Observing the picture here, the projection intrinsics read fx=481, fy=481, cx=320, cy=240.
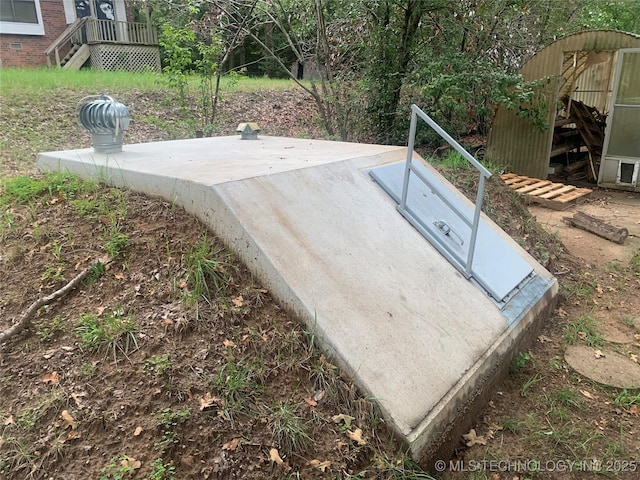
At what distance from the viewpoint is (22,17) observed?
15.5 meters

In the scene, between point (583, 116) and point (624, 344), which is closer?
point (624, 344)

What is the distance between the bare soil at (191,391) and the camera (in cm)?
213

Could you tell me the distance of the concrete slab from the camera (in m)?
2.61

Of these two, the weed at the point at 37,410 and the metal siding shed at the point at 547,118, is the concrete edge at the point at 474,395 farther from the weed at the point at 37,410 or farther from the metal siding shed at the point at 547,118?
the metal siding shed at the point at 547,118

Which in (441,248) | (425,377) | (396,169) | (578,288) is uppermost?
(396,169)

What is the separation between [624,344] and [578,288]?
3.07 ft

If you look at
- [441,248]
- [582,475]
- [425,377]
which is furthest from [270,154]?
[582,475]

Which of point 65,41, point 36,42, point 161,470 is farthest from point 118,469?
point 65,41

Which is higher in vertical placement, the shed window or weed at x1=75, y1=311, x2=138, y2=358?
the shed window

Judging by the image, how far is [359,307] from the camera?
2.84 meters

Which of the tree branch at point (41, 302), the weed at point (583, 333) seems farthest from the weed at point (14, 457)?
the weed at point (583, 333)

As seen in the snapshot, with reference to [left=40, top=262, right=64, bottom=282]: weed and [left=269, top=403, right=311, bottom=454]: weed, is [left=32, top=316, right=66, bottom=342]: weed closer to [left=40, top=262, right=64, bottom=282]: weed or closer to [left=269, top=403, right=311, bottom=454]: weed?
A: [left=40, top=262, right=64, bottom=282]: weed

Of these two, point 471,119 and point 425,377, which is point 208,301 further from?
point 471,119

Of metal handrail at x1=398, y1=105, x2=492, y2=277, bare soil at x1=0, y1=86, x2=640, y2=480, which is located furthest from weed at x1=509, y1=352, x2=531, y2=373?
metal handrail at x1=398, y1=105, x2=492, y2=277
